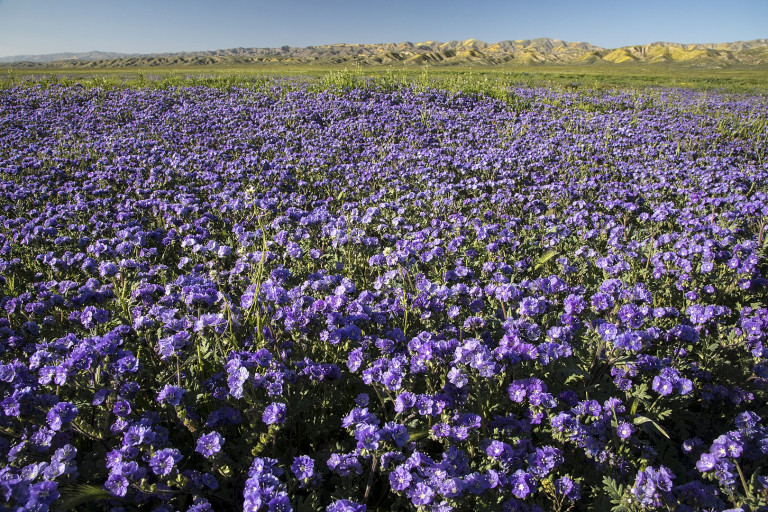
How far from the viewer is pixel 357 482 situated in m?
2.69

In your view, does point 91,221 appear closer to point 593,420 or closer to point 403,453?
point 403,453

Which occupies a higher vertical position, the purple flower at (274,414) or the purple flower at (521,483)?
the purple flower at (274,414)

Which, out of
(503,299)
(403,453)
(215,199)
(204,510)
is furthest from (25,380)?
(215,199)

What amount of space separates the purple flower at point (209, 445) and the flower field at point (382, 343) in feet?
0.04

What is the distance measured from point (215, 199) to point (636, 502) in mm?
6868

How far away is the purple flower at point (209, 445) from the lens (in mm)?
2303

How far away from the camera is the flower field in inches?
92.4

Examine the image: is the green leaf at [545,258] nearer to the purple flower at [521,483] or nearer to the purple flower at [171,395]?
the purple flower at [521,483]

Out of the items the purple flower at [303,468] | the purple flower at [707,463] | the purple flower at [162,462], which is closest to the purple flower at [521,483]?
the purple flower at [707,463]

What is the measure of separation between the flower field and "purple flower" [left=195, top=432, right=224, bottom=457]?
0.04ft

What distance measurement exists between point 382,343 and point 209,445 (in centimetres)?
134

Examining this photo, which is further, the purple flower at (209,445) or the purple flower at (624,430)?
the purple flower at (624,430)

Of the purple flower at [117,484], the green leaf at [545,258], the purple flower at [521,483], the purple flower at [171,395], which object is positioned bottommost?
the purple flower at [521,483]

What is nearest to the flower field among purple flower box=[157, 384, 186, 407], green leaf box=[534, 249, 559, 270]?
purple flower box=[157, 384, 186, 407]
